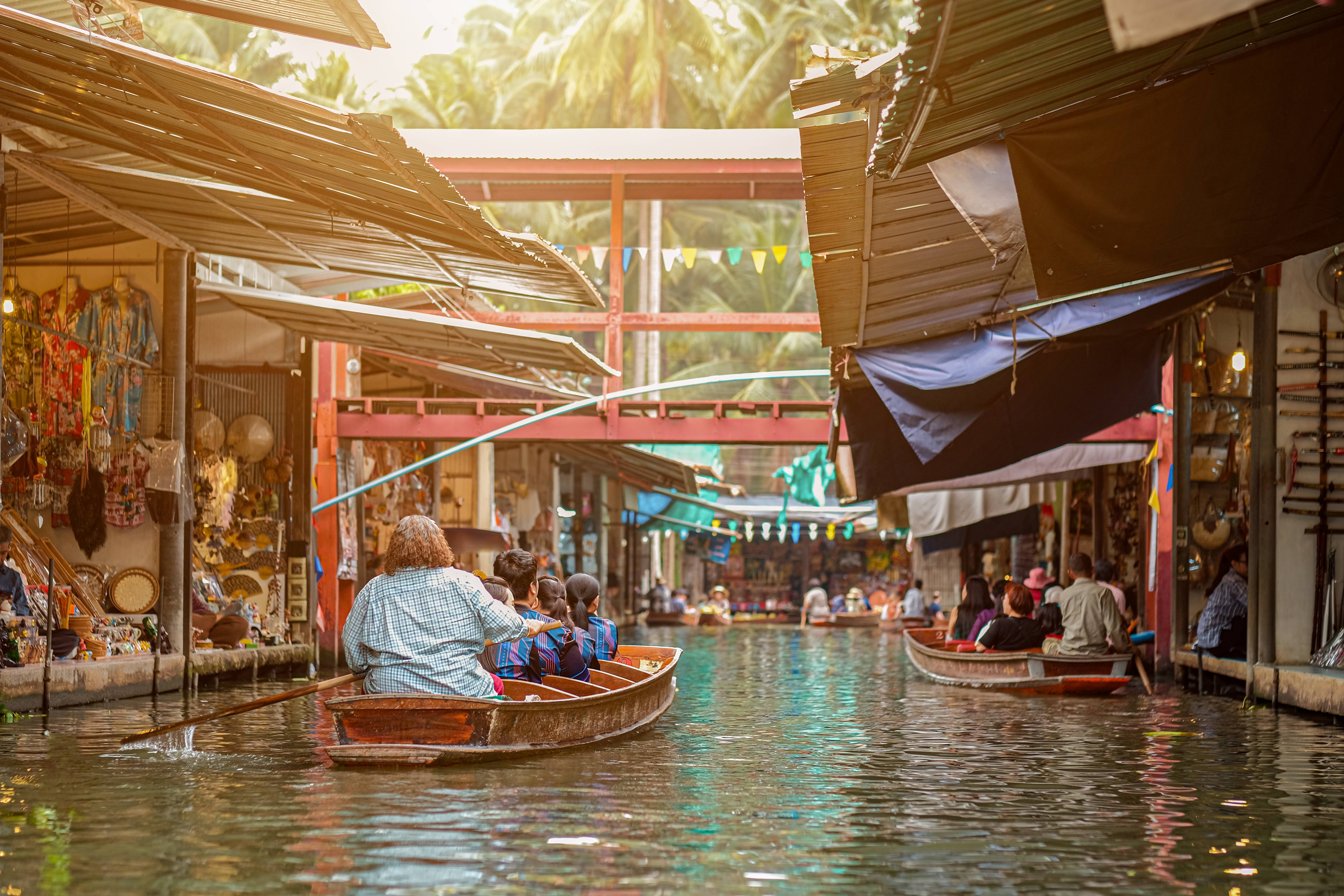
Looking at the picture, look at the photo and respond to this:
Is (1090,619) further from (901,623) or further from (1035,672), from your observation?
(901,623)

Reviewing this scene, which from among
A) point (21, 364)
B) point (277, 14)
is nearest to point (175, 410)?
point (21, 364)

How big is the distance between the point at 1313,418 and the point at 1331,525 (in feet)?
2.78

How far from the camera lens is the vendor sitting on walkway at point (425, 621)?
305 inches

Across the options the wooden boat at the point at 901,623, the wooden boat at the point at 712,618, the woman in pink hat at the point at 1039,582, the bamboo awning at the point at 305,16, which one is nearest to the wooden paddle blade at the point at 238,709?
the bamboo awning at the point at 305,16

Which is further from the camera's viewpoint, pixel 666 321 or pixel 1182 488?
pixel 666 321

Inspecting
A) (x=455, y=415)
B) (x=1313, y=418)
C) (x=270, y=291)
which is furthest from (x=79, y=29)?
(x=455, y=415)

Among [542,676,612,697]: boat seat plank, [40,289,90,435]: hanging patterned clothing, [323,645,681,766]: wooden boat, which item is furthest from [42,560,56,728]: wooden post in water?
[542,676,612,697]: boat seat plank

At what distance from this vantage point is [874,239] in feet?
29.2

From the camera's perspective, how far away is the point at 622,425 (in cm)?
1827

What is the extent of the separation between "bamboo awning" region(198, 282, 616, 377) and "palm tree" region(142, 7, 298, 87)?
2467 centimetres

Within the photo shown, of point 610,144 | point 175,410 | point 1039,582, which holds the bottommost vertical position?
point 1039,582

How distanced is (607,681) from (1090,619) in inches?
238

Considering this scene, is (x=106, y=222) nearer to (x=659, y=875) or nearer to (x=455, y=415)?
(x=455, y=415)

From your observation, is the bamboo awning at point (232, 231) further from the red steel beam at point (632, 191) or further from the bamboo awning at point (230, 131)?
the red steel beam at point (632, 191)
